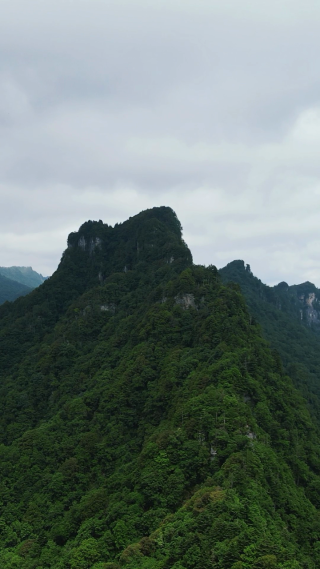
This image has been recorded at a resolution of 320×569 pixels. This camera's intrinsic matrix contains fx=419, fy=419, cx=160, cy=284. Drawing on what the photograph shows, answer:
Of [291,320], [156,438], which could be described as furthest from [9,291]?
[156,438]

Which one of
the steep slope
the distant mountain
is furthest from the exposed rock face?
the distant mountain

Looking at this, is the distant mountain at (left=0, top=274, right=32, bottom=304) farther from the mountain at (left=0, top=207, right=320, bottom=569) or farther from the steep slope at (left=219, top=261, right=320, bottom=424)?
the mountain at (left=0, top=207, right=320, bottom=569)

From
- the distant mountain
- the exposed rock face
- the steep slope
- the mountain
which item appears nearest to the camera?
the mountain

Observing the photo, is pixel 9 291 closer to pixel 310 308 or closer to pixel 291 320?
pixel 291 320

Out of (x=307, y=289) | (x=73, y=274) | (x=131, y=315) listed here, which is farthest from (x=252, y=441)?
(x=307, y=289)

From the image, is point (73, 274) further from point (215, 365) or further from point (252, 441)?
point (252, 441)

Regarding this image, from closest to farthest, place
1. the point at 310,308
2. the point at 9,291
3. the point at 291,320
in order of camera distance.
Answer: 1. the point at 291,320
2. the point at 310,308
3. the point at 9,291
